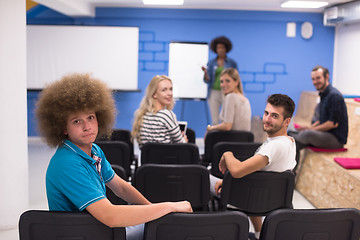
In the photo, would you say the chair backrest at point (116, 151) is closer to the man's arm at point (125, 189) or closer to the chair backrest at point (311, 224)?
the man's arm at point (125, 189)

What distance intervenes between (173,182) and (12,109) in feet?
5.40

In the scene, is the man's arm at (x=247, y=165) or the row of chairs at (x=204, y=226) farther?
the man's arm at (x=247, y=165)

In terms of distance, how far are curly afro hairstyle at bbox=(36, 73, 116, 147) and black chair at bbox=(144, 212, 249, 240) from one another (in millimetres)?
537

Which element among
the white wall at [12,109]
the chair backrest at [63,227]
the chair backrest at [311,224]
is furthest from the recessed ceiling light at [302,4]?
the chair backrest at [63,227]

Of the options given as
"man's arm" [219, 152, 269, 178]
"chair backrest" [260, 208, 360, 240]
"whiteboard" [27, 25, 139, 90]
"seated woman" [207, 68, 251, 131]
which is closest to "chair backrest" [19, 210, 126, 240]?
"chair backrest" [260, 208, 360, 240]

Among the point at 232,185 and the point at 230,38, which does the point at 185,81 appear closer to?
the point at 230,38

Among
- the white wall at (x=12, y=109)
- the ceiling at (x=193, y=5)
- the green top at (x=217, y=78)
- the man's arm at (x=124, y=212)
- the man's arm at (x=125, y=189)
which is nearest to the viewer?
the man's arm at (x=124, y=212)

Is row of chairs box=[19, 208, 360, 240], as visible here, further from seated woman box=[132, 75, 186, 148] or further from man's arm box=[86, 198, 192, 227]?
seated woman box=[132, 75, 186, 148]

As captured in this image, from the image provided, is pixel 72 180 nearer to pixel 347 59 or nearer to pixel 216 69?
pixel 216 69

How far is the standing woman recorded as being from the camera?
6.66 m

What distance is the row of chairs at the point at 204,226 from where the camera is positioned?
152 centimetres

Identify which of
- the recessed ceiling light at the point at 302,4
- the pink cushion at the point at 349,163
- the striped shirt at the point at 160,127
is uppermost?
the recessed ceiling light at the point at 302,4

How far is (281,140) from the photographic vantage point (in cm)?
247

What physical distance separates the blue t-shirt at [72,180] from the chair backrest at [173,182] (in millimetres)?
902
